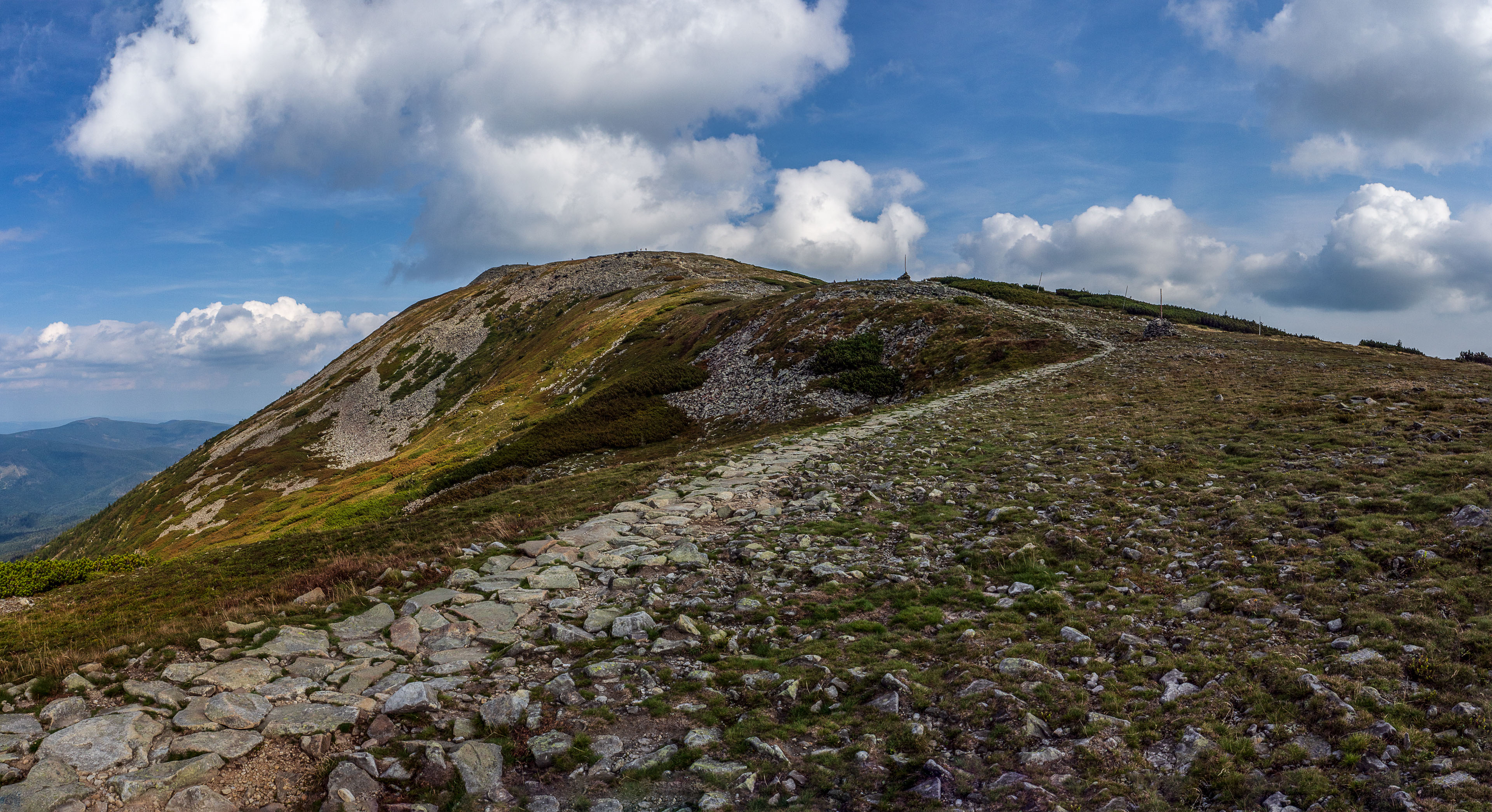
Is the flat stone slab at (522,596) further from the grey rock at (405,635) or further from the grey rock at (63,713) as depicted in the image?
the grey rock at (63,713)

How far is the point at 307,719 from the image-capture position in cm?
810

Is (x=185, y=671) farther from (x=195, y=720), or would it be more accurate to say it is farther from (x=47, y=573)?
(x=47, y=573)

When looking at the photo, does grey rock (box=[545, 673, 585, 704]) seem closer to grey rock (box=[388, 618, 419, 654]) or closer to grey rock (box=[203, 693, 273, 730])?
grey rock (box=[388, 618, 419, 654])

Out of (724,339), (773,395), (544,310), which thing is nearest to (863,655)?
(773,395)

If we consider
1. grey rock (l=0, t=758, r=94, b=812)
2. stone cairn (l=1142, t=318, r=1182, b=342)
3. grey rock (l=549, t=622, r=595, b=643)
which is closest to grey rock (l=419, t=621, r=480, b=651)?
grey rock (l=549, t=622, r=595, b=643)

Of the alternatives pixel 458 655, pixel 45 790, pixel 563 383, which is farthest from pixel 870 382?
pixel 563 383

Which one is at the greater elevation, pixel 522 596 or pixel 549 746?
pixel 522 596

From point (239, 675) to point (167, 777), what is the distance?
2654 mm

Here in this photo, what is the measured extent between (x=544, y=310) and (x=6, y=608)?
11217 centimetres

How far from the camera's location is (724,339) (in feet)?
218

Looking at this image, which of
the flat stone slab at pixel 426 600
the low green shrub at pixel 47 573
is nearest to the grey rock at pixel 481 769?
the flat stone slab at pixel 426 600

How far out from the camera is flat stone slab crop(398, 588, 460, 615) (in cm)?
1219

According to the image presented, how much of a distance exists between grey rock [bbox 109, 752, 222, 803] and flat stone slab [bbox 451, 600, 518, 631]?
456 centimetres

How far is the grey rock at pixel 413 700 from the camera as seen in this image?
27.6ft
